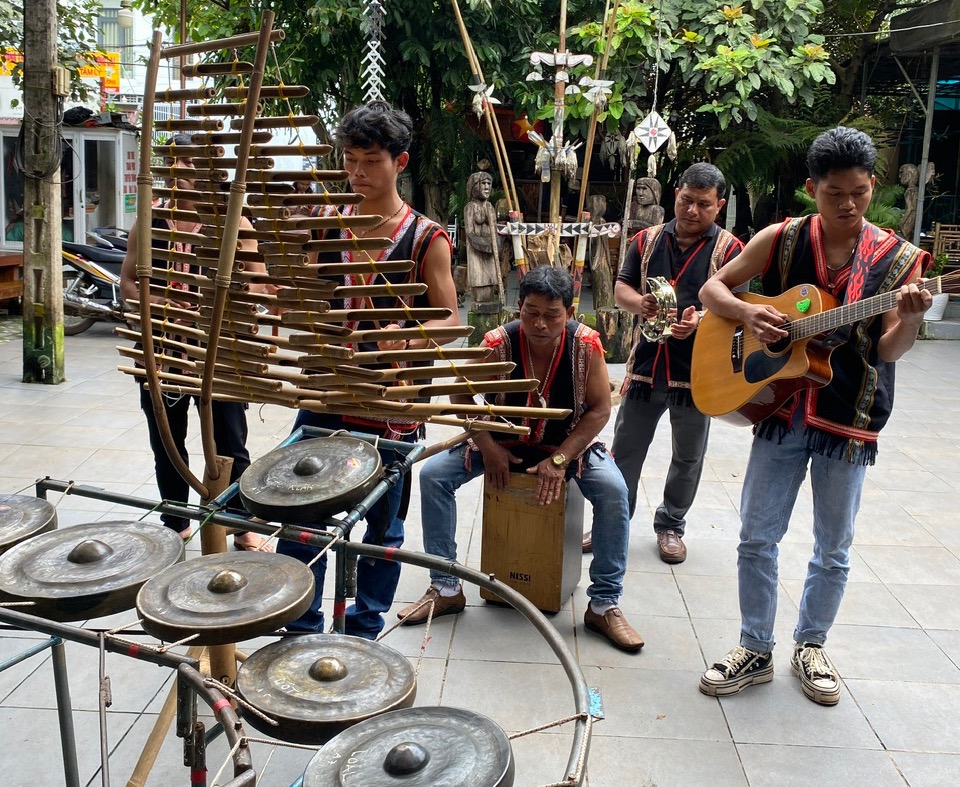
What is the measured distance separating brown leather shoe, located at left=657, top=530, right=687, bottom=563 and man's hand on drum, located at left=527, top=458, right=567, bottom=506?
90cm

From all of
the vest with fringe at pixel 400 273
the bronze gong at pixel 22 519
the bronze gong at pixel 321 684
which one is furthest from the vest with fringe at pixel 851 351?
the bronze gong at pixel 22 519

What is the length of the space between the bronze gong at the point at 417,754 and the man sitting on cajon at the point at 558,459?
1.69 metres

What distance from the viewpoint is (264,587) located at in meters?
1.62

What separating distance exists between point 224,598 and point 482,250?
705 centimetres

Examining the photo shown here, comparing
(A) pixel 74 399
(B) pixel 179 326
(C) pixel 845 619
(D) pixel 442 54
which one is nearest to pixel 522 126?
(D) pixel 442 54

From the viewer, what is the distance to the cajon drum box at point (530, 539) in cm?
328

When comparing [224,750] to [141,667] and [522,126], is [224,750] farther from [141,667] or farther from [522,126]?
[522,126]

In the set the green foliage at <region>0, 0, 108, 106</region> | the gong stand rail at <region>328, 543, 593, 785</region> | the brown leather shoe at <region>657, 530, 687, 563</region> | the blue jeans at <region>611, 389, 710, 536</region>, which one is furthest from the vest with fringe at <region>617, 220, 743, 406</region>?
the green foliage at <region>0, 0, 108, 106</region>

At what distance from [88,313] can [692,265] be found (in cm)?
712

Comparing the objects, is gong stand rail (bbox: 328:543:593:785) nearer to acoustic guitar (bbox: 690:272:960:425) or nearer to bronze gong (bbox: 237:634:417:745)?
bronze gong (bbox: 237:634:417:745)

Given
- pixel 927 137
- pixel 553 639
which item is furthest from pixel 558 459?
pixel 927 137

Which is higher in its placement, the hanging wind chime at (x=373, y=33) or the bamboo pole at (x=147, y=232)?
the hanging wind chime at (x=373, y=33)

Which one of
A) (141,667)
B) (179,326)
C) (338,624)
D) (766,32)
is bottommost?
(141,667)

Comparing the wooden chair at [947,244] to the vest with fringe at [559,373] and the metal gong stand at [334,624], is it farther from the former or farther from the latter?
the metal gong stand at [334,624]
